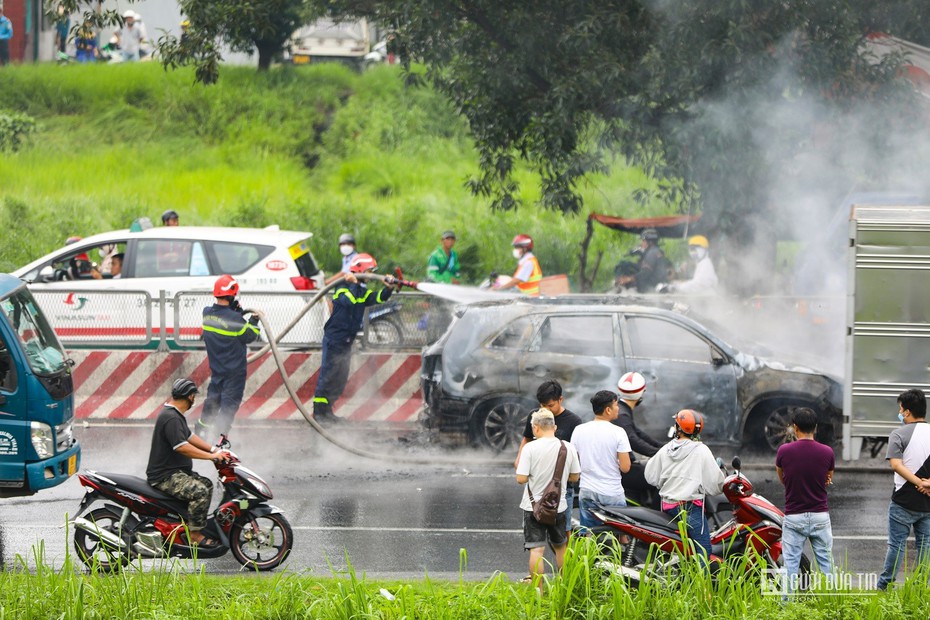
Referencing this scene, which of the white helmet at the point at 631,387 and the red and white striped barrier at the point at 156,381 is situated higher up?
the white helmet at the point at 631,387

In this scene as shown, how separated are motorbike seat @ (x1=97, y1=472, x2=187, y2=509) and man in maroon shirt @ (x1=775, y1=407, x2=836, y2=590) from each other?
410 cm

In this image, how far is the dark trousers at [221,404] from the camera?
12148 mm

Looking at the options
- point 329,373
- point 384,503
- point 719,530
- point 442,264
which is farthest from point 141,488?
point 442,264

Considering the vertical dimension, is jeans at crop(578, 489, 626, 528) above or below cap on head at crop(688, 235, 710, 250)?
below

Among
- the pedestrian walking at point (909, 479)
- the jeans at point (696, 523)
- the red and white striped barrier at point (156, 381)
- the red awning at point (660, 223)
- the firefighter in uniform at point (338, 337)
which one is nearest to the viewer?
the pedestrian walking at point (909, 479)

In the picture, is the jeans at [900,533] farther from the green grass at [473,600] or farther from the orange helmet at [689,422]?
the orange helmet at [689,422]

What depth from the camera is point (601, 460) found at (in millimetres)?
8008

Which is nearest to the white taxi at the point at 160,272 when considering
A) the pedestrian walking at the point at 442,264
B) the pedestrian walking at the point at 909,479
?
the pedestrian walking at the point at 442,264

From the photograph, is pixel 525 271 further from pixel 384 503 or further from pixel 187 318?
pixel 384 503

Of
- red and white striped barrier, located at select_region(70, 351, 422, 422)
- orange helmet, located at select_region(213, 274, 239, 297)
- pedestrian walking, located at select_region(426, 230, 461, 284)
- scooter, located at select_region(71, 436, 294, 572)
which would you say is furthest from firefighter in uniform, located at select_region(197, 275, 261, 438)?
pedestrian walking, located at select_region(426, 230, 461, 284)

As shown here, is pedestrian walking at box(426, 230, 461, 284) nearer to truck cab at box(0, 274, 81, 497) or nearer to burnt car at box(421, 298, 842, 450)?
burnt car at box(421, 298, 842, 450)

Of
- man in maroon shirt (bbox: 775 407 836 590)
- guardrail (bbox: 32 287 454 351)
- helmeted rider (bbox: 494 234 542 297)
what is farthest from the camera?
helmeted rider (bbox: 494 234 542 297)

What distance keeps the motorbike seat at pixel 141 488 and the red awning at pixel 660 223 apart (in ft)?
33.4

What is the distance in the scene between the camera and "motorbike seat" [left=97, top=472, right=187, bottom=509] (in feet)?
27.5
